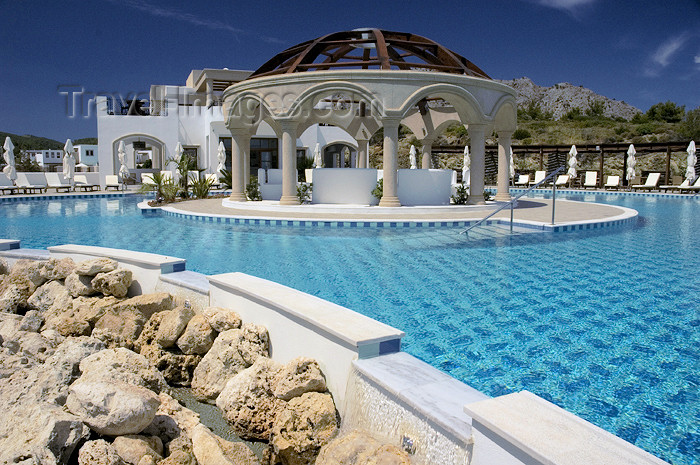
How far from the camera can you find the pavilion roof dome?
14984 mm

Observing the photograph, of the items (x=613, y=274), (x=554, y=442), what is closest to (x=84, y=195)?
(x=613, y=274)

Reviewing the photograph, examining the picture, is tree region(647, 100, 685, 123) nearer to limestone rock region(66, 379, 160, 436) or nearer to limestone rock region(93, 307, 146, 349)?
limestone rock region(93, 307, 146, 349)

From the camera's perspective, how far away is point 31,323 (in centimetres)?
577

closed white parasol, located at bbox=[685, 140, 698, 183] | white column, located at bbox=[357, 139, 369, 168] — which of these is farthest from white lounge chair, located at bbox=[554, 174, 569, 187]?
white column, located at bbox=[357, 139, 369, 168]

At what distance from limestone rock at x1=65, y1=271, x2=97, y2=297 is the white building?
68.2ft

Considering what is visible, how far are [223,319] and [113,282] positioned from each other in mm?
2017

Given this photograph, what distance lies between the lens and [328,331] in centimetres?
362

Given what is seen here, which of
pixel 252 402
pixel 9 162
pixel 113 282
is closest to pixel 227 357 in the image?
pixel 252 402

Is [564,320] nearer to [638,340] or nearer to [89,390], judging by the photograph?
[638,340]

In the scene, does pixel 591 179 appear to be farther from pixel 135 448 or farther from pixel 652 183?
pixel 135 448

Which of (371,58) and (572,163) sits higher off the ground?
(371,58)

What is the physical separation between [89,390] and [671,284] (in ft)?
23.6

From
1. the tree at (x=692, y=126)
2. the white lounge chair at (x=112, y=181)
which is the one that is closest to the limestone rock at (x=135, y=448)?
the white lounge chair at (x=112, y=181)

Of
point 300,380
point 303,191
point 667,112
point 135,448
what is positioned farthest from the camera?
point 667,112
